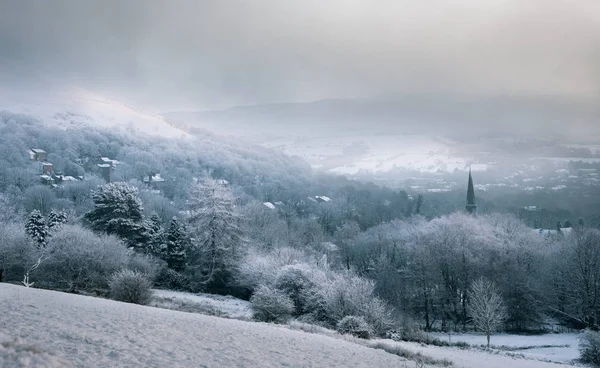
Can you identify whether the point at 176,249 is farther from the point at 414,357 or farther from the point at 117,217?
the point at 414,357

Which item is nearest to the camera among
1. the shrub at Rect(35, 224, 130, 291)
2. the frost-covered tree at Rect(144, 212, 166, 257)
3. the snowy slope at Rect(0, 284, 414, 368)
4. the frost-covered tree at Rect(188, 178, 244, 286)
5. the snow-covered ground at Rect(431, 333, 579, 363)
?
the snowy slope at Rect(0, 284, 414, 368)

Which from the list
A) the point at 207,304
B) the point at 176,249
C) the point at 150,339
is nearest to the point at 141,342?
the point at 150,339

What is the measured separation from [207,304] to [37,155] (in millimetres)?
101815

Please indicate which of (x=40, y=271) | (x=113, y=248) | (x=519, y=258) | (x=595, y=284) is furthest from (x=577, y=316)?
(x=40, y=271)

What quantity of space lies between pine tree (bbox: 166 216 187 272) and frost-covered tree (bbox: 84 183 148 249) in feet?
8.18

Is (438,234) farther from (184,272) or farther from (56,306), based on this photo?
(56,306)

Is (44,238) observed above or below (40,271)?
above

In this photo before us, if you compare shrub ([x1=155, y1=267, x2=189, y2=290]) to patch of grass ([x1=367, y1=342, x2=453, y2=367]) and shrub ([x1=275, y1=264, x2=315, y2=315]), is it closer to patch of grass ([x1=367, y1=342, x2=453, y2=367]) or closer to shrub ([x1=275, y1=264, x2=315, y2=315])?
shrub ([x1=275, y1=264, x2=315, y2=315])

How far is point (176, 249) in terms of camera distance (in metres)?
43.5

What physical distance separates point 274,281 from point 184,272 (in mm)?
12251

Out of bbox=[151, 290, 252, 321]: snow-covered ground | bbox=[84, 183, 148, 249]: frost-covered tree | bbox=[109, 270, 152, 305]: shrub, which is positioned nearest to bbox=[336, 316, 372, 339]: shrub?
bbox=[151, 290, 252, 321]: snow-covered ground

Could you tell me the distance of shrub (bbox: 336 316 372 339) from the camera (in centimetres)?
2395

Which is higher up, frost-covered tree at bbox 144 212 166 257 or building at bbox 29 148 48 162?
building at bbox 29 148 48 162

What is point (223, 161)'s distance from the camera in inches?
5842
